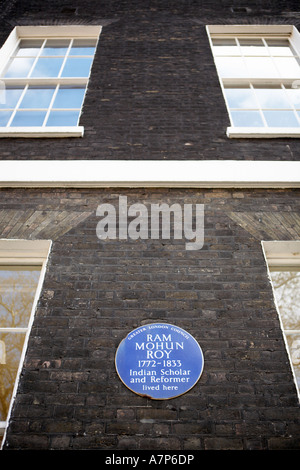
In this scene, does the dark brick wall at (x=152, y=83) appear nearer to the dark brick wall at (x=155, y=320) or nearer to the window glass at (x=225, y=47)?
the window glass at (x=225, y=47)

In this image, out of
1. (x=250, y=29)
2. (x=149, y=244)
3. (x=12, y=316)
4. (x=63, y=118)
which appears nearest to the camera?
(x=12, y=316)

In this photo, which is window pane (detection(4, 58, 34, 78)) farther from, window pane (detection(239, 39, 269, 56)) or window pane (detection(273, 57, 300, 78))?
window pane (detection(273, 57, 300, 78))

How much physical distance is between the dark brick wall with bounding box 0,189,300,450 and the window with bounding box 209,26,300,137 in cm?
137

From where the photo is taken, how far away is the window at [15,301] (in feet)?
9.23

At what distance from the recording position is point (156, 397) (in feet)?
8.42

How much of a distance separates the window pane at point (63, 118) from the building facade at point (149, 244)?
51mm

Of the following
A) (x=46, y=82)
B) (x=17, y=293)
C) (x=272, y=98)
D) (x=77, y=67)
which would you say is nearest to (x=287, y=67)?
(x=272, y=98)

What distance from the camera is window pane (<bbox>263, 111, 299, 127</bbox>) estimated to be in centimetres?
474

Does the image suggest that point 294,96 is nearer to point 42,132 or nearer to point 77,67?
point 77,67

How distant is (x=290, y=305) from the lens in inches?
128

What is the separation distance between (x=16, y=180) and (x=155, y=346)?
2467 mm

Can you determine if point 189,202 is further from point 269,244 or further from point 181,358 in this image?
point 181,358

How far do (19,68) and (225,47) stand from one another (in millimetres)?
3645

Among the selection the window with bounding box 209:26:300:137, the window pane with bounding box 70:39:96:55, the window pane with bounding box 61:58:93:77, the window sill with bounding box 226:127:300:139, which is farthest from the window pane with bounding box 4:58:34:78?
the window sill with bounding box 226:127:300:139
